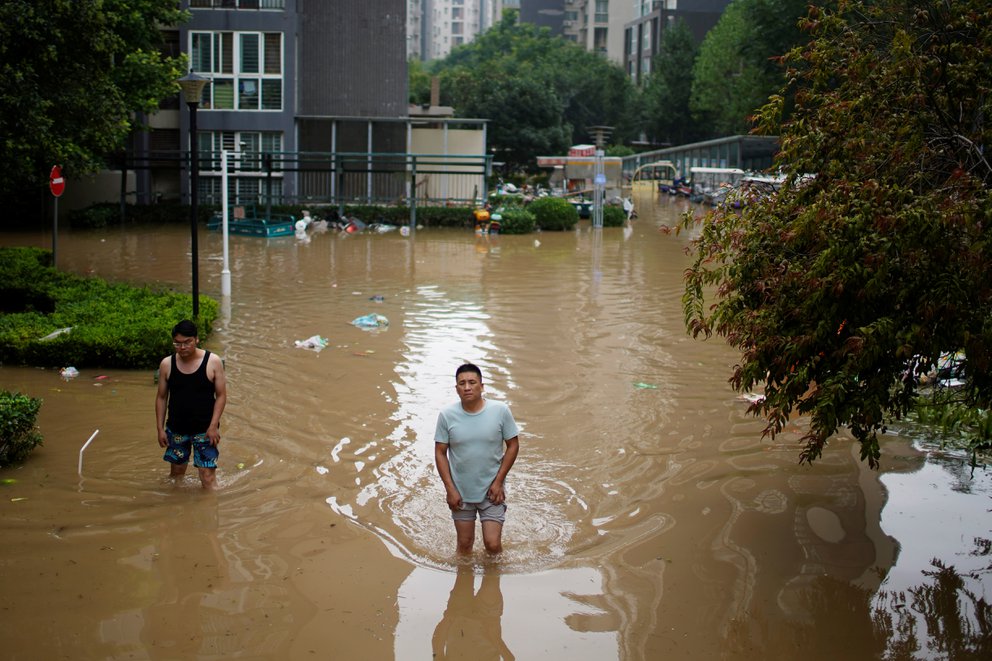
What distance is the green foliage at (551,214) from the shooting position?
3716 centimetres

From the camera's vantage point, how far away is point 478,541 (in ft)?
26.1

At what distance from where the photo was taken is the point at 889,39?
8.02m

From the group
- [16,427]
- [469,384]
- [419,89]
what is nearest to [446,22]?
[419,89]

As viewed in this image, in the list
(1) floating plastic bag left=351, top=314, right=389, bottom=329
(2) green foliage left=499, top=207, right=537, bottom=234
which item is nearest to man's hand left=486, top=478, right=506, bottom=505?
(1) floating plastic bag left=351, top=314, right=389, bottom=329

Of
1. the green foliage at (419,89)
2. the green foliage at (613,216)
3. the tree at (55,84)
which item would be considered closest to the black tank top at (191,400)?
the tree at (55,84)

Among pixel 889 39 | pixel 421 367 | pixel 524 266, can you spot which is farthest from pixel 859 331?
pixel 524 266

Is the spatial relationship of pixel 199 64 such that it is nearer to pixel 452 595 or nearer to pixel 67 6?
pixel 67 6

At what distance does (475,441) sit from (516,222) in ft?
95.3

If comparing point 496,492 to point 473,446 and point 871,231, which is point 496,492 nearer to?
point 473,446

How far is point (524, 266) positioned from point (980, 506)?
17.5m

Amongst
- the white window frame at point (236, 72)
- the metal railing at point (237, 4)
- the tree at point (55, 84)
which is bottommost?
the tree at point (55, 84)

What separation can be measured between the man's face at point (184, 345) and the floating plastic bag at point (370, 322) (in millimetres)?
8533

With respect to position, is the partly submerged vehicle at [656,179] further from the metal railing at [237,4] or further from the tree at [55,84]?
the tree at [55,84]

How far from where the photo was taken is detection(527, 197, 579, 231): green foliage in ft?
122
